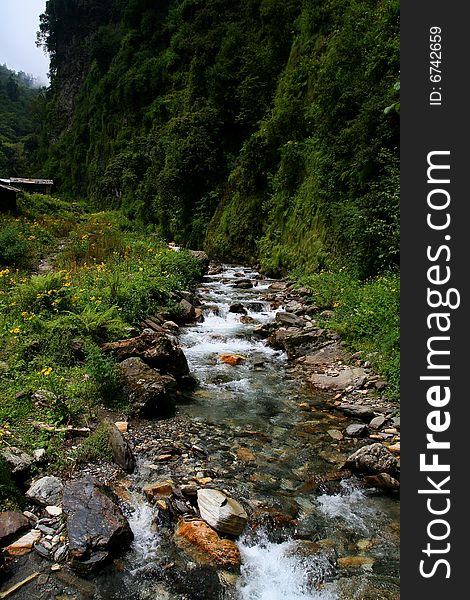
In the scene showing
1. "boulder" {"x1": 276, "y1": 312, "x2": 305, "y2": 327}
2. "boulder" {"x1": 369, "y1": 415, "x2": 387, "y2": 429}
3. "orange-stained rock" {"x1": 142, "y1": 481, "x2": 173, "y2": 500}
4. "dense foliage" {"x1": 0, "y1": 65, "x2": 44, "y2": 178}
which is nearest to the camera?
"orange-stained rock" {"x1": 142, "y1": 481, "x2": 173, "y2": 500}

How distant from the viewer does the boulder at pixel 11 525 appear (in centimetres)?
365

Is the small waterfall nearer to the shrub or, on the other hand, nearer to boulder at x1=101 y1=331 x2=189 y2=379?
boulder at x1=101 y1=331 x2=189 y2=379

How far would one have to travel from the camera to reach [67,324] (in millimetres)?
7598

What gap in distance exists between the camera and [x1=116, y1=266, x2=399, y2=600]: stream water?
3.54m

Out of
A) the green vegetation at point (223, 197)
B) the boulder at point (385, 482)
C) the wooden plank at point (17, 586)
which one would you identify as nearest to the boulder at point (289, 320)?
the green vegetation at point (223, 197)

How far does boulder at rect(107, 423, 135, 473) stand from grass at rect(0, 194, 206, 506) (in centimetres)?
57

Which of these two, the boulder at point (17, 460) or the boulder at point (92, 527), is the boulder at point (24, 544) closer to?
the boulder at point (92, 527)

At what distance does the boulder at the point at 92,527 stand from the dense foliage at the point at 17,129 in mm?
52056

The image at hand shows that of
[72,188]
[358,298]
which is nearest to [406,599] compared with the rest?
[358,298]

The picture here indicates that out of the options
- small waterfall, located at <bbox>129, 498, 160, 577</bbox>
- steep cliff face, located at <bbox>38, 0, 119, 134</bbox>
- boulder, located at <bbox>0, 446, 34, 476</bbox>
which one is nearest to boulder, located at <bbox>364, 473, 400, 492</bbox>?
small waterfall, located at <bbox>129, 498, 160, 577</bbox>

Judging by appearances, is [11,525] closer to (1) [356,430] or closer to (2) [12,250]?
(1) [356,430]

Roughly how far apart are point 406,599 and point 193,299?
35.7 ft

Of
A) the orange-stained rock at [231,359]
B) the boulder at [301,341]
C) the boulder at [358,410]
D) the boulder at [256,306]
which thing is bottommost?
the boulder at [358,410]

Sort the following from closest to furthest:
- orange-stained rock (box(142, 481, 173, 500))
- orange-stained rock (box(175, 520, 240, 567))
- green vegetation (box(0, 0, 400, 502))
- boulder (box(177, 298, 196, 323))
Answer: orange-stained rock (box(175, 520, 240, 567)), orange-stained rock (box(142, 481, 173, 500)), green vegetation (box(0, 0, 400, 502)), boulder (box(177, 298, 196, 323))
